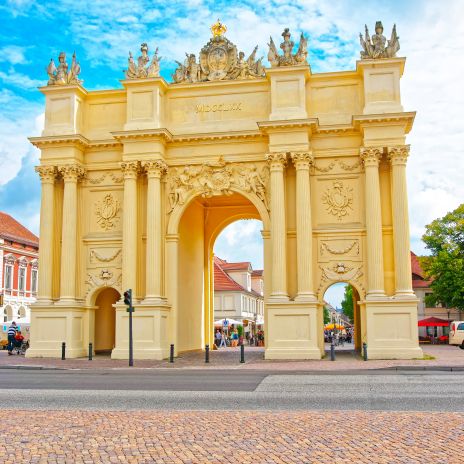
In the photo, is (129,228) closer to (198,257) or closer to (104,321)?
(104,321)

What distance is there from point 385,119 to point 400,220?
4.61 metres

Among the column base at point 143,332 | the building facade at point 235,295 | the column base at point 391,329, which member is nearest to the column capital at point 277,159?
the column base at point 391,329

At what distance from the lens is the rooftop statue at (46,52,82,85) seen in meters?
34.2

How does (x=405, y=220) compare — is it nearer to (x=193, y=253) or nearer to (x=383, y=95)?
(x=383, y=95)

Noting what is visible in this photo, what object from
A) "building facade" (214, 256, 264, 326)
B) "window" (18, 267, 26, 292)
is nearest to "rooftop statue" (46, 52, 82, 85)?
"window" (18, 267, 26, 292)

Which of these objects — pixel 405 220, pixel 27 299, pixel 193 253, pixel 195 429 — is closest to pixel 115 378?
pixel 195 429

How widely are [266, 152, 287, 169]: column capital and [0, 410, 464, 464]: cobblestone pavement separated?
68.3 ft

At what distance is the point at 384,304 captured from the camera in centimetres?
2950

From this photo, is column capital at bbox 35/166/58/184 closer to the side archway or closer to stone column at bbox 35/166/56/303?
stone column at bbox 35/166/56/303

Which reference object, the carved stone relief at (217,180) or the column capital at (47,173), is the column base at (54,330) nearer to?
the column capital at (47,173)

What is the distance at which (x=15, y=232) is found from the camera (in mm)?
63656

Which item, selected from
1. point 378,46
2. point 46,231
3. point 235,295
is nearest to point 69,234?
point 46,231

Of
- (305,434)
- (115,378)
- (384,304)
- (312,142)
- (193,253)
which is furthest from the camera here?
(193,253)

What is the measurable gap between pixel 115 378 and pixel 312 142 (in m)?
16.9
